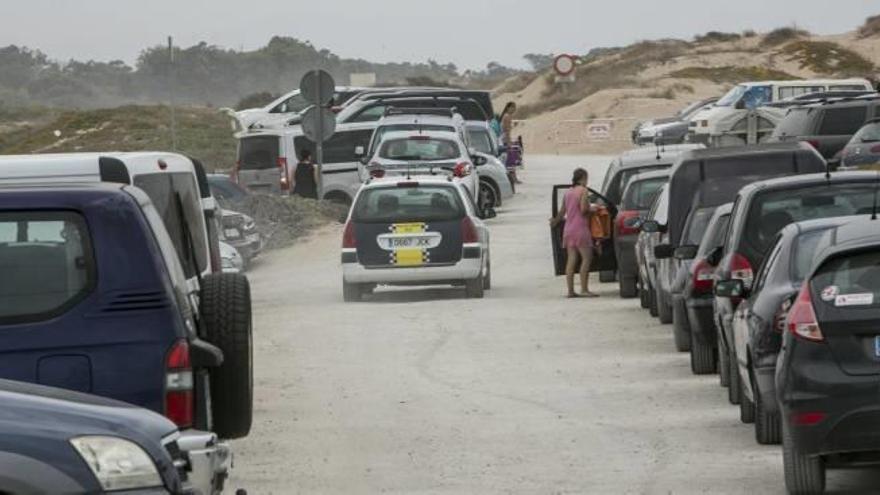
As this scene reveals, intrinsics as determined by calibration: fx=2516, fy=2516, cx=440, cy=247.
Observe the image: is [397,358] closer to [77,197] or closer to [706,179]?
[706,179]

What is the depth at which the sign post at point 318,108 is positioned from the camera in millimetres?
43156

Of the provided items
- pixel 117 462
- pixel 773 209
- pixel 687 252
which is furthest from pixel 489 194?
pixel 117 462

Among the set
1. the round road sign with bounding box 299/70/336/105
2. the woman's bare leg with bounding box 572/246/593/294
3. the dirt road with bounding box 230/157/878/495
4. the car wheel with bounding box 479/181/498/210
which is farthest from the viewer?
the car wheel with bounding box 479/181/498/210

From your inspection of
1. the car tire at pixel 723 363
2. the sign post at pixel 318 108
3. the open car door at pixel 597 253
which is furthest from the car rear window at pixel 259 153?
the car tire at pixel 723 363

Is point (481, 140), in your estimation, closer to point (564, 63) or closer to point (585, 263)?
point (585, 263)

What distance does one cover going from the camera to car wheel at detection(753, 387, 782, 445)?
14547mm

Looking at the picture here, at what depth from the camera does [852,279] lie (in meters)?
11.8

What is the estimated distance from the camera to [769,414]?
14.5 m

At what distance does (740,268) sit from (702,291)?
1714mm

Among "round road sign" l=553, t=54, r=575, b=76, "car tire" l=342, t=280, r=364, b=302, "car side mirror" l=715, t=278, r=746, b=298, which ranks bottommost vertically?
"round road sign" l=553, t=54, r=575, b=76

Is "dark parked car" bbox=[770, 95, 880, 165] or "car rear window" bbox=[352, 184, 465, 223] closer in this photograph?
"car rear window" bbox=[352, 184, 465, 223]

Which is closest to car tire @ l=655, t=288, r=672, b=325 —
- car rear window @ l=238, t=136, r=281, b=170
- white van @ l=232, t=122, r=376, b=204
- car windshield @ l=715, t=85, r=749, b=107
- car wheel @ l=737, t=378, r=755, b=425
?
car wheel @ l=737, t=378, r=755, b=425

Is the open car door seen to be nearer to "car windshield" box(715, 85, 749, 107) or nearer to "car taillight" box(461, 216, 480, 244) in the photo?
"car taillight" box(461, 216, 480, 244)

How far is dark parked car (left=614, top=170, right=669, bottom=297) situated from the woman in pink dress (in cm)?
41
